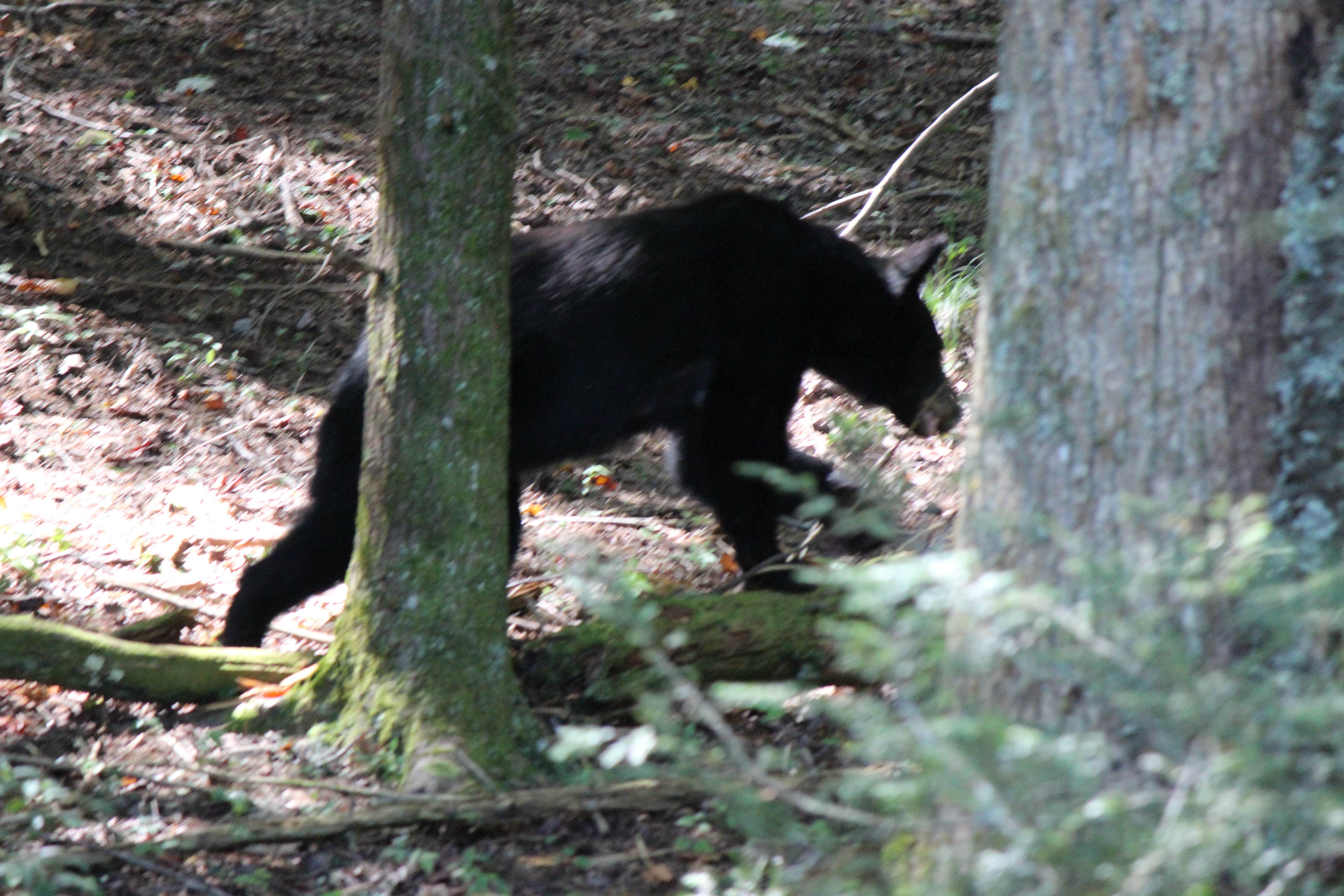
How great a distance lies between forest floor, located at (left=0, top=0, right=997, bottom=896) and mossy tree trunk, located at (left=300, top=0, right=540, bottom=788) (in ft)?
0.96

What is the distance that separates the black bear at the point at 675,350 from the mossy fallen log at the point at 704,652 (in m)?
0.68

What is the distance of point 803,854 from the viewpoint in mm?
3436

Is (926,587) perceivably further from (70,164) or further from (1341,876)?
(70,164)

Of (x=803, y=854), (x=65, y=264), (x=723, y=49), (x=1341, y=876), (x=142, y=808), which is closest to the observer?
(x=1341, y=876)

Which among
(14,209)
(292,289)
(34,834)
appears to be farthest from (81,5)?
(14,209)

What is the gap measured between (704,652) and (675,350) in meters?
1.53

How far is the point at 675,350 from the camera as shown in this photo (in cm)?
542

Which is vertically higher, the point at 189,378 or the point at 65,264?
the point at 65,264

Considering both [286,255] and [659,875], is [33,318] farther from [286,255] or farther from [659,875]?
[659,875]

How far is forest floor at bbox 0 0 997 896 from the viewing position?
402 cm

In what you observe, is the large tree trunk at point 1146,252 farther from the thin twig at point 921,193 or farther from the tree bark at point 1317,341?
the thin twig at point 921,193

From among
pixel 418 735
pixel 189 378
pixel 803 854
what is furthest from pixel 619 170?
pixel 803 854

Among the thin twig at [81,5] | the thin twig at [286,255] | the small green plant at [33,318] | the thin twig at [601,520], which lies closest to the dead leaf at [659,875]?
the thin twig at [286,255]

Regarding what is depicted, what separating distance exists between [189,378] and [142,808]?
12.6 ft
